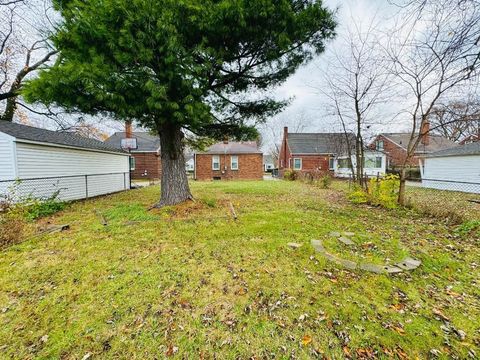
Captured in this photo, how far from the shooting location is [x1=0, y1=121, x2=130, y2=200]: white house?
24.2ft

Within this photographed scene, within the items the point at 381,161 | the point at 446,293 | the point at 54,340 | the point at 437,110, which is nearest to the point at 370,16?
the point at 437,110

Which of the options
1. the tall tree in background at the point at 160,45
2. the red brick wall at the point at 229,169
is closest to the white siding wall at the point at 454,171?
the tall tree in background at the point at 160,45

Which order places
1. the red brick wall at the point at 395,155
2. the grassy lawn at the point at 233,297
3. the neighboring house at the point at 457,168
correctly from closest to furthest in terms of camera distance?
1. the grassy lawn at the point at 233,297
2. the neighboring house at the point at 457,168
3. the red brick wall at the point at 395,155

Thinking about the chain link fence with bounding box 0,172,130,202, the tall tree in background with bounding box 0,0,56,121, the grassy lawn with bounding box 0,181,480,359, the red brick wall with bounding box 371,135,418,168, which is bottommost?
the grassy lawn with bounding box 0,181,480,359

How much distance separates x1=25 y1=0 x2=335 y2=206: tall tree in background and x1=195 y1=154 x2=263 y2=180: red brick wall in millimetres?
16355

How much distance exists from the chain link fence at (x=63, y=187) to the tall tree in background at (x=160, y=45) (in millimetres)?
3615

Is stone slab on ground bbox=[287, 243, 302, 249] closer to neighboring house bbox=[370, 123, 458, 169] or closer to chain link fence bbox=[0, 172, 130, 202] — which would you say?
chain link fence bbox=[0, 172, 130, 202]

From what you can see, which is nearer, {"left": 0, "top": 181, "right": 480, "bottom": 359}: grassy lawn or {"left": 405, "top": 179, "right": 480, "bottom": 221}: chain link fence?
{"left": 0, "top": 181, "right": 480, "bottom": 359}: grassy lawn

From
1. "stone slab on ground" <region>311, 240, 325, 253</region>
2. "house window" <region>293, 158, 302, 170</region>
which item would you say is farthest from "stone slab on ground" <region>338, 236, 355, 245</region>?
"house window" <region>293, 158, 302, 170</region>

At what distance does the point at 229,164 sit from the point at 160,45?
58.6 ft

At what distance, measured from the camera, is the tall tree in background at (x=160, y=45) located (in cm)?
477

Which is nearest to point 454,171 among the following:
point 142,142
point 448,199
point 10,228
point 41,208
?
point 448,199

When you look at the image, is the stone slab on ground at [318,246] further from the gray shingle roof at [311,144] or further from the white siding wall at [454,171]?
the gray shingle roof at [311,144]

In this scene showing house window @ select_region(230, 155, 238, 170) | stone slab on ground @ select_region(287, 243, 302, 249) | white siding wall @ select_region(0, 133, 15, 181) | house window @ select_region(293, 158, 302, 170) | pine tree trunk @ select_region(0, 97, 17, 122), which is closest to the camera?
stone slab on ground @ select_region(287, 243, 302, 249)
